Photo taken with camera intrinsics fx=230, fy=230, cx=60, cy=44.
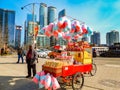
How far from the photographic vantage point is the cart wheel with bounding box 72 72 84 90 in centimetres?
991

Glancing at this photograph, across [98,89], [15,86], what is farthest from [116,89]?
[15,86]

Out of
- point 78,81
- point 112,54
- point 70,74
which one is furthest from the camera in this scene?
point 112,54

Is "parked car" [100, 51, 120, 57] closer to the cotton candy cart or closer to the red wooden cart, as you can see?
the cotton candy cart

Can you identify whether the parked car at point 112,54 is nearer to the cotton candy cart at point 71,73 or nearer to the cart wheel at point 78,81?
the cotton candy cart at point 71,73

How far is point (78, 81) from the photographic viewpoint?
1048cm

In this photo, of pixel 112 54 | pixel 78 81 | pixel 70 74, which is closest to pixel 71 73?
pixel 70 74

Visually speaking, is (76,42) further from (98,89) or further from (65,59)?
(98,89)

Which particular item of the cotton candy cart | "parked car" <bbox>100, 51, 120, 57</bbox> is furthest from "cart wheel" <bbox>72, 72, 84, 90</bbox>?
"parked car" <bbox>100, 51, 120, 57</bbox>

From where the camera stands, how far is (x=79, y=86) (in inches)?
404

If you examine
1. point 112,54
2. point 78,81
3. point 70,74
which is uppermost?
point 70,74

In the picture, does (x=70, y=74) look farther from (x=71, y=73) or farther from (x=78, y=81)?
(x=78, y=81)

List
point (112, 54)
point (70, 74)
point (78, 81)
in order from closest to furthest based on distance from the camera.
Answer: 1. point (70, 74)
2. point (78, 81)
3. point (112, 54)

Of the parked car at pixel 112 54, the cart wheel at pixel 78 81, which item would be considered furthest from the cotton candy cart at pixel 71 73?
the parked car at pixel 112 54

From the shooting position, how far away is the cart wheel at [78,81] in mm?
9911
